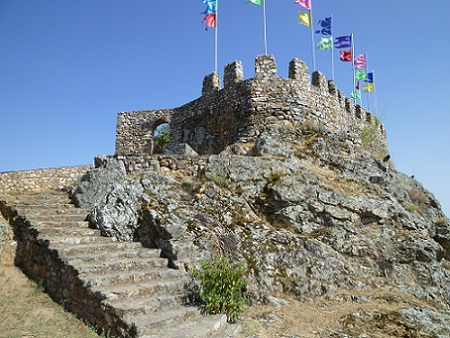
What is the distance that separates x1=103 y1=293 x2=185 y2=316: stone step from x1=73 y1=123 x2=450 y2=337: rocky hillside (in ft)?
3.92

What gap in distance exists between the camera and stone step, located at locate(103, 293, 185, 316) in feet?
16.6

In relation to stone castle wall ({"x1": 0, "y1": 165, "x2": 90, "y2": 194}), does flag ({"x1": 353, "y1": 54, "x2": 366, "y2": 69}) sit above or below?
above

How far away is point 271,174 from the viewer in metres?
10.2

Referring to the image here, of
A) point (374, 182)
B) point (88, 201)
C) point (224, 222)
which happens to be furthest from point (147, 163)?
point (374, 182)

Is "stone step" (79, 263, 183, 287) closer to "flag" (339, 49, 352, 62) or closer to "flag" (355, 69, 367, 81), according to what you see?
"flag" (339, 49, 352, 62)

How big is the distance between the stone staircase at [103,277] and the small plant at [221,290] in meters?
0.28

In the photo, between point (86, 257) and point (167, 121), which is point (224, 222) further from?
point (167, 121)

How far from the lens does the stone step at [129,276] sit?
5.86 metres

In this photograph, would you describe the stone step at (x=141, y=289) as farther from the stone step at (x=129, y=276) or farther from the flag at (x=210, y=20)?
the flag at (x=210, y=20)

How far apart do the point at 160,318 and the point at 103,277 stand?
5.35ft

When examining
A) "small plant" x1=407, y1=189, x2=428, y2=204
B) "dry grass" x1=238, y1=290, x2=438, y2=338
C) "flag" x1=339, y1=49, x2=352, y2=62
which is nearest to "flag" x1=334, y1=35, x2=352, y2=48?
"flag" x1=339, y1=49, x2=352, y2=62

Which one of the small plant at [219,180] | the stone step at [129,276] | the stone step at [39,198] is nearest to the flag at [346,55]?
the small plant at [219,180]

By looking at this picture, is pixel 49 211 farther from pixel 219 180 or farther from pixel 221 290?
pixel 221 290

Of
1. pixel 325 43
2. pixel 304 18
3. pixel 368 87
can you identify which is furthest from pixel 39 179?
pixel 368 87
